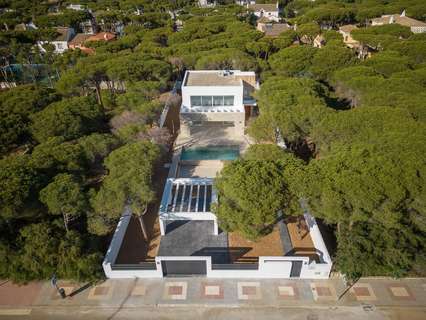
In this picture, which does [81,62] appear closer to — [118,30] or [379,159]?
[379,159]

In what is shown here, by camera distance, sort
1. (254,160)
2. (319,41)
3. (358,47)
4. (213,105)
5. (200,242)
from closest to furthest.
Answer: (254,160) → (200,242) → (213,105) → (358,47) → (319,41)

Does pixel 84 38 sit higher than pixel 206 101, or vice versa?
pixel 84 38

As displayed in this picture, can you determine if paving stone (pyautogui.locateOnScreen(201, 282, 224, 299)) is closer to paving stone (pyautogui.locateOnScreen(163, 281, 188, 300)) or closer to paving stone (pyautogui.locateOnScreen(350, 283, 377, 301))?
paving stone (pyautogui.locateOnScreen(163, 281, 188, 300))

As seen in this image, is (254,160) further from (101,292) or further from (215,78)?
(215,78)

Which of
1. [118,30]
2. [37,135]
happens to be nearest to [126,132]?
[37,135]

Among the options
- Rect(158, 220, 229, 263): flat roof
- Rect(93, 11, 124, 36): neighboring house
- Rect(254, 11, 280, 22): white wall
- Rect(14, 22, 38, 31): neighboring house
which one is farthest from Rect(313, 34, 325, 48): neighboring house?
Rect(14, 22, 38, 31): neighboring house

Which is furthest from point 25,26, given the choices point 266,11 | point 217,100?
point 217,100

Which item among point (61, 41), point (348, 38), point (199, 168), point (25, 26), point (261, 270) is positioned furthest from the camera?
point (25, 26)
